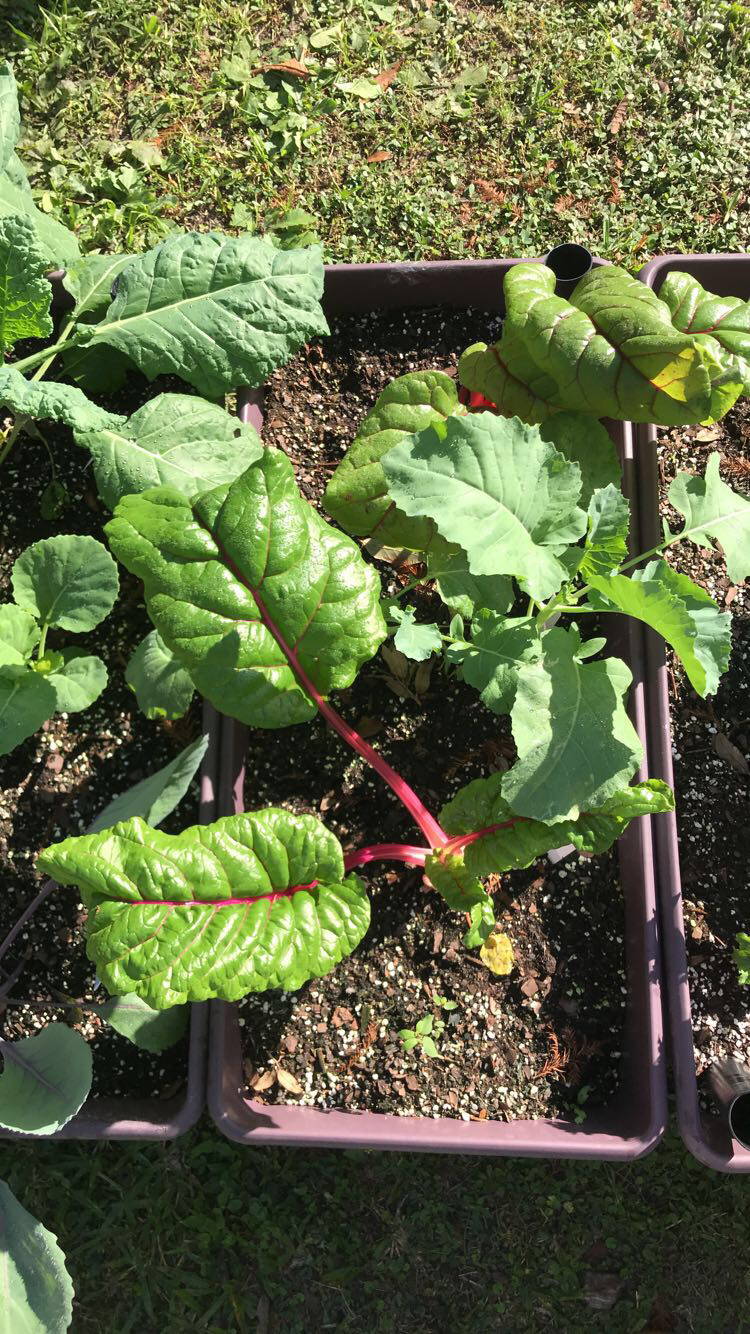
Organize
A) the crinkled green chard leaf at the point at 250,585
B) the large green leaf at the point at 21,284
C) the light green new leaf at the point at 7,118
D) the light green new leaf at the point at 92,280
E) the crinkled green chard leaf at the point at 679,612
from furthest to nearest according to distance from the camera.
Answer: the light green new leaf at the point at 92,280 → the light green new leaf at the point at 7,118 → the large green leaf at the point at 21,284 → the crinkled green chard leaf at the point at 250,585 → the crinkled green chard leaf at the point at 679,612

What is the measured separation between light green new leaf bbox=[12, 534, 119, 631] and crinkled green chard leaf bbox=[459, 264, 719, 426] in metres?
0.88

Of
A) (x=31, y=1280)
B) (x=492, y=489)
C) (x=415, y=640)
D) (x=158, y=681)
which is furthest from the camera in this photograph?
(x=158, y=681)

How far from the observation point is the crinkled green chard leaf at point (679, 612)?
1.52 metres

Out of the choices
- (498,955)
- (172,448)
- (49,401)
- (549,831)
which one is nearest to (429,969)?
(498,955)

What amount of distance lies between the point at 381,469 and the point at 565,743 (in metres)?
0.64

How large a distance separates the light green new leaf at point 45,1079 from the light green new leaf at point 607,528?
126 cm

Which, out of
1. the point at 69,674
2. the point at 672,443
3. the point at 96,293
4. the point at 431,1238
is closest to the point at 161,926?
the point at 69,674

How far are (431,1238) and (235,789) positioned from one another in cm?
108

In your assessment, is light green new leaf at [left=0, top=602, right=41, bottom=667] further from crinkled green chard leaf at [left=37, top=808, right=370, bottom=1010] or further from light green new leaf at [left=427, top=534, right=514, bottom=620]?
light green new leaf at [left=427, top=534, right=514, bottom=620]

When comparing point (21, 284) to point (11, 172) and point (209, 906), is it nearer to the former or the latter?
point (11, 172)

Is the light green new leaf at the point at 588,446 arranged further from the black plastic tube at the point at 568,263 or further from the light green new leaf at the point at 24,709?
the light green new leaf at the point at 24,709

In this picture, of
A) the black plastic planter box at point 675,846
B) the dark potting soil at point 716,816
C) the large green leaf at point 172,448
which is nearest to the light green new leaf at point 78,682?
the large green leaf at point 172,448

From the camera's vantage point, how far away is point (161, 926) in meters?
1.56

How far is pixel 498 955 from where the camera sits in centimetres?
209
